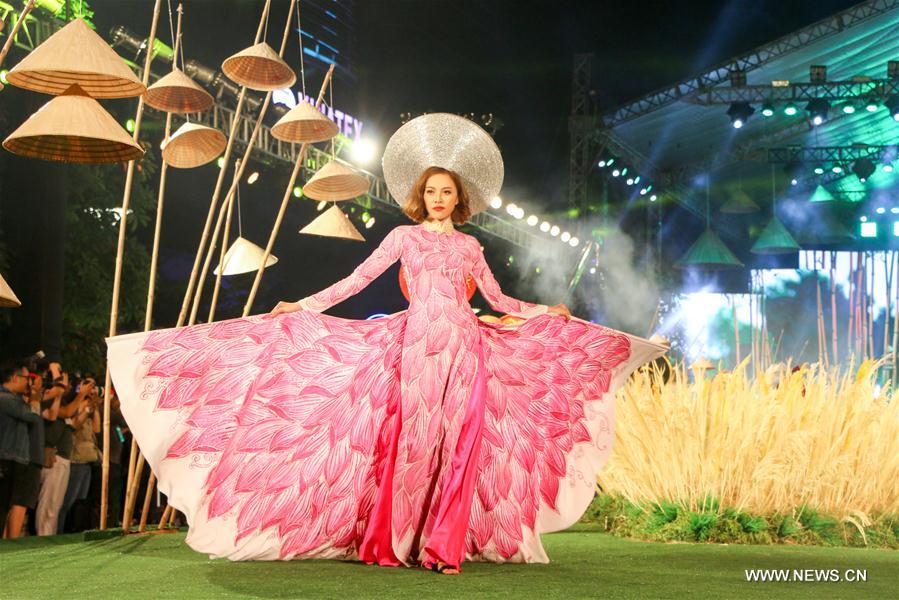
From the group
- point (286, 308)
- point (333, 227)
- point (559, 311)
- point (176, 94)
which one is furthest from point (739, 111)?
point (286, 308)

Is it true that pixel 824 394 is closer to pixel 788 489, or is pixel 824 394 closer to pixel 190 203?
pixel 788 489

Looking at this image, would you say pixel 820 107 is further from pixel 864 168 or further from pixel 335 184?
pixel 335 184

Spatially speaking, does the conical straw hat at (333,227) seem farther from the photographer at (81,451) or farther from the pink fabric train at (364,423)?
the pink fabric train at (364,423)

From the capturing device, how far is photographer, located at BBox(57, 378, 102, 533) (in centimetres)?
694

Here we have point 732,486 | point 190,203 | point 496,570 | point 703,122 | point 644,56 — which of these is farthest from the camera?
point 703,122

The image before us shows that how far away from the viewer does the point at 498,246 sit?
59.8 ft

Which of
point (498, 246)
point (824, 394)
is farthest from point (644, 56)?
point (824, 394)

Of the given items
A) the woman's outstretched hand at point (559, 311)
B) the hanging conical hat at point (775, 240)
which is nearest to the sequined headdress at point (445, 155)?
the woman's outstretched hand at point (559, 311)

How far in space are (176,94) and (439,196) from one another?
1991mm

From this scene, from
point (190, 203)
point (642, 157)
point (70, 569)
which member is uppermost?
point (642, 157)

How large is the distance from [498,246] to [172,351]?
46.2 feet

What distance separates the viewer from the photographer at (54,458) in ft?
21.5

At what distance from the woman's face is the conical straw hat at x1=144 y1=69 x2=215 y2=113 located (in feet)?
5.97

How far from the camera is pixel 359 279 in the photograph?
4.11 meters
